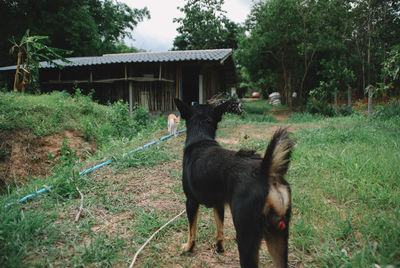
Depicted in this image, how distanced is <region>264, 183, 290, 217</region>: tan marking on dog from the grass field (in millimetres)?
757

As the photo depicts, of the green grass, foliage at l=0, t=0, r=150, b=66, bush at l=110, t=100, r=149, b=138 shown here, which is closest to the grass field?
bush at l=110, t=100, r=149, b=138

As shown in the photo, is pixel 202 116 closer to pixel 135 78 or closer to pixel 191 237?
pixel 191 237

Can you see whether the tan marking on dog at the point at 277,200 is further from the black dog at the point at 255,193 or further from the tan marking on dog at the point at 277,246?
the tan marking on dog at the point at 277,246

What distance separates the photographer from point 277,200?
1420 millimetres

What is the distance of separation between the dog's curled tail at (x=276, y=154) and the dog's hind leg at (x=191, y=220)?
84cm

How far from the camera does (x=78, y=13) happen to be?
65.1 ft

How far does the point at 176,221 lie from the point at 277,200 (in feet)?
5.00

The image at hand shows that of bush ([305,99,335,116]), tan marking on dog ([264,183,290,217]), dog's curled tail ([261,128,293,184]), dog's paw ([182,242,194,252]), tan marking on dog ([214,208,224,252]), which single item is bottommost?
dog's paw ([182,242,194,252])

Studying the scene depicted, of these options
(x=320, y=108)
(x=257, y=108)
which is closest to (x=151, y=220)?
(x=320, y=108)

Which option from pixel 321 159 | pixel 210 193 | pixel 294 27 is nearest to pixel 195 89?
pixel 294 27

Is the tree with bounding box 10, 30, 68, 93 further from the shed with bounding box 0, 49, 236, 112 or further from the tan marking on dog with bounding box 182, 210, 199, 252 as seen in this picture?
the tan marking on dog with bounding box 182, 210, 199, 252

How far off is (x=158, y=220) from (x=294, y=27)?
577 inches

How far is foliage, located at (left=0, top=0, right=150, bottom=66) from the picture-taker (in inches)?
700

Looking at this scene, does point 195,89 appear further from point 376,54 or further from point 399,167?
point 376,54
